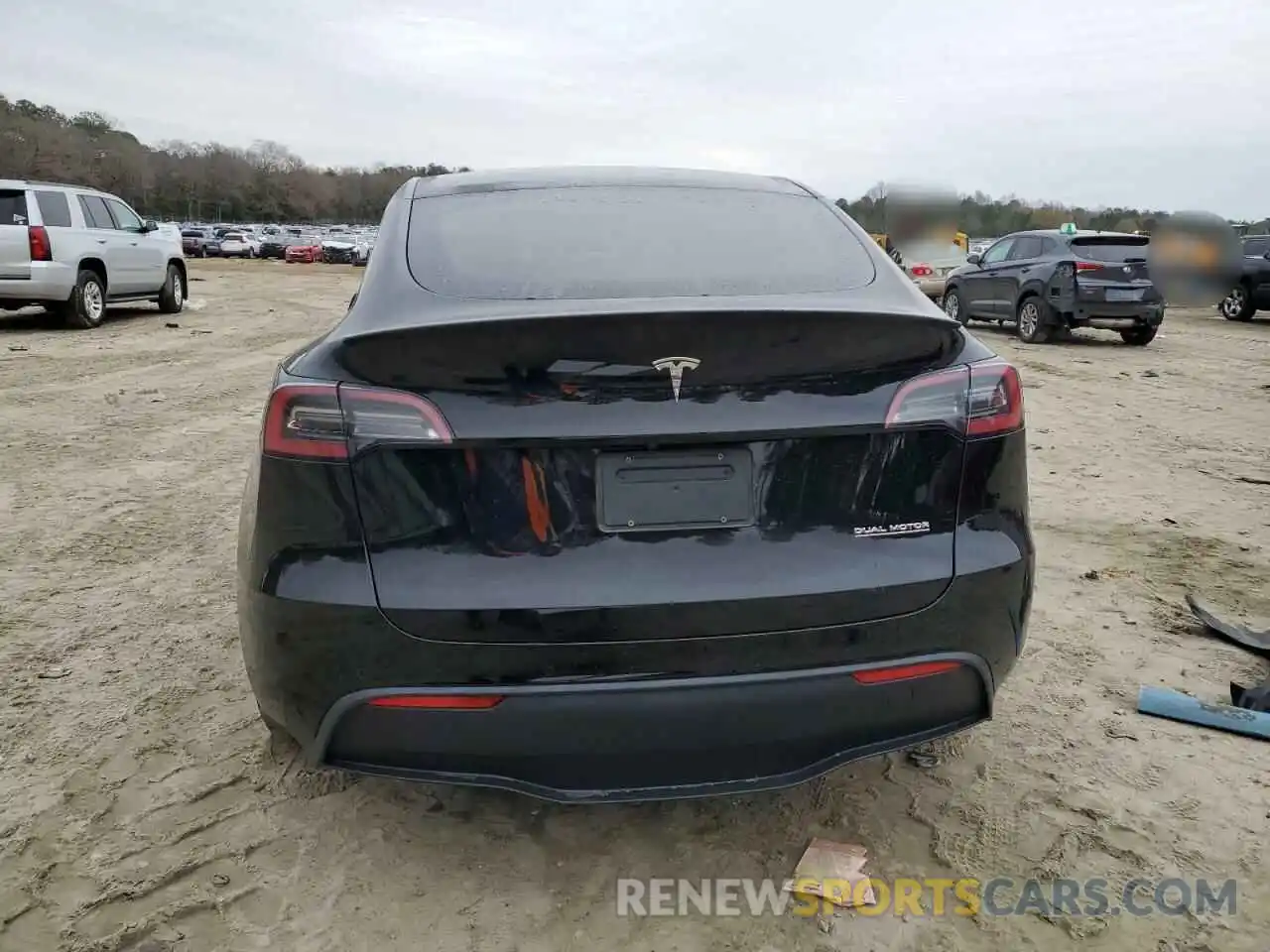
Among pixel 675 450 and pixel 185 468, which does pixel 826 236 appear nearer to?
pixel 675 450

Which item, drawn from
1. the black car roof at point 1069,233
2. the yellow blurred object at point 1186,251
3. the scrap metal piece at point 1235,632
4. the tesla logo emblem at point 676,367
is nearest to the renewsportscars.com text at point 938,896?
the tesla logo emblem at point 676,367

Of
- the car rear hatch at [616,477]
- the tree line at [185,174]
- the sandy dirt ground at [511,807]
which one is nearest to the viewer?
the car rear hatch at [616,477]

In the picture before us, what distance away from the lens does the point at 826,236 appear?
2762mm

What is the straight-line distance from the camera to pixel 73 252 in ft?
41.9

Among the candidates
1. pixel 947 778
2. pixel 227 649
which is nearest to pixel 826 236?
pixel 947 778

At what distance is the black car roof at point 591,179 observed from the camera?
118 inches

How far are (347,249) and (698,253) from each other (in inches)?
2040

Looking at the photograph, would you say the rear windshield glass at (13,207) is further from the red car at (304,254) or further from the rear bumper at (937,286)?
the red car at (304,254)

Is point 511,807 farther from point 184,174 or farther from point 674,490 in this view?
point 184,174

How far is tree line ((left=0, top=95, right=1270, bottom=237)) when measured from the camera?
88.9 metres

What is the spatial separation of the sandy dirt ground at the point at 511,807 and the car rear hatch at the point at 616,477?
0.75 meters

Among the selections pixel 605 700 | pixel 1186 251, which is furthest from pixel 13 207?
pixel 1186 251

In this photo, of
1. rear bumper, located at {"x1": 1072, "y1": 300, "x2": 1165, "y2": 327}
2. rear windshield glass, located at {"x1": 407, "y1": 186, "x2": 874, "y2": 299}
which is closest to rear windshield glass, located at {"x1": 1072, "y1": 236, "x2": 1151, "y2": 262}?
rear bumper, located at {"x1": 1072, "y1": 300, "x2": 1165, "y2": 327}

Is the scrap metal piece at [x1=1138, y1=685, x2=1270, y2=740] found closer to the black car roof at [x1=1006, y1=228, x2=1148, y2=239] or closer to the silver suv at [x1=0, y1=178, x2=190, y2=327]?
the black car roof at [x1=1006, y1=228, x2=1148, y2=239]
